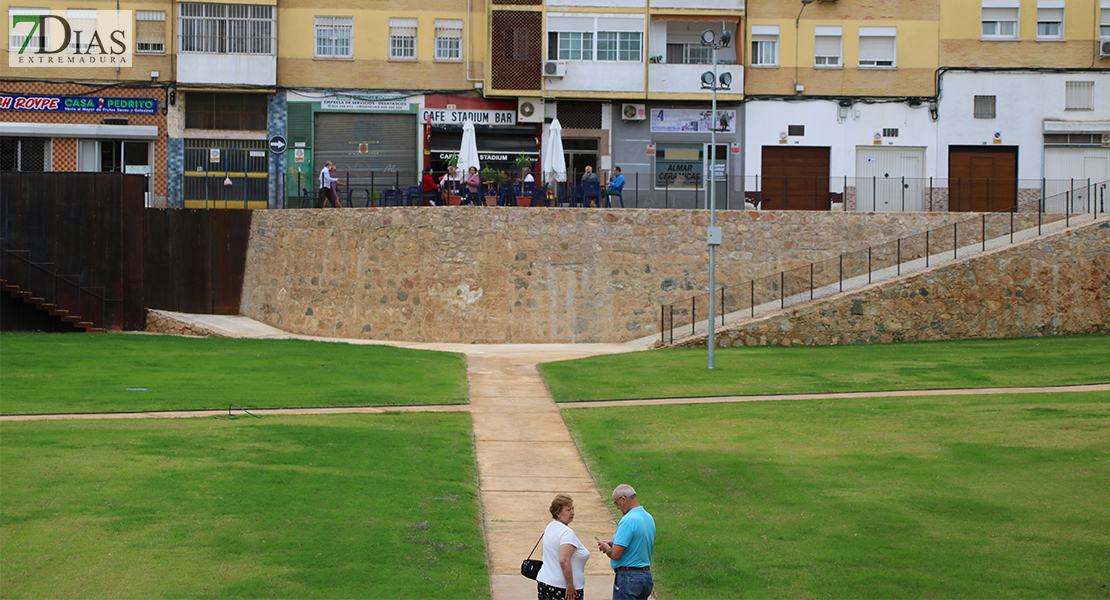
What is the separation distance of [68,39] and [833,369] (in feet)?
92.6

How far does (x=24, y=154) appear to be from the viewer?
36750 mm

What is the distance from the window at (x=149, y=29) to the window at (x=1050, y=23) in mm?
30309

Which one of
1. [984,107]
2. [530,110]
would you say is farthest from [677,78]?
[984,107]

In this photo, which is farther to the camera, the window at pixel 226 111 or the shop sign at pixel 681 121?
the shop sign at pixel 681 121

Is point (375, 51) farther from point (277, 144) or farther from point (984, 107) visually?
point (984, 107)

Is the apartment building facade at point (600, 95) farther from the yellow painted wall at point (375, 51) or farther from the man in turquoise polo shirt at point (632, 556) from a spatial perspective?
the man in turquoise polo shirt at point (632, 556)

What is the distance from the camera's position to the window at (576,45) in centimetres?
3759

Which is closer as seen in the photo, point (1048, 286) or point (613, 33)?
point (1048, 286)

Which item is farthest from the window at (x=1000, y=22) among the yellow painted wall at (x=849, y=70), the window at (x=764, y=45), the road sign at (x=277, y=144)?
the road sign at (x=277, y=144)

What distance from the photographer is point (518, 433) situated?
16.1 meters

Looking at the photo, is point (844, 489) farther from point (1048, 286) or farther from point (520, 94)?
point (520, 94)

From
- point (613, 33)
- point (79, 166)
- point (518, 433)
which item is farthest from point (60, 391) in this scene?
point (613, 33)

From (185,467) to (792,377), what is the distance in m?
12.4

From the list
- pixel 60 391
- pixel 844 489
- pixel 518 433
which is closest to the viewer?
pixel 844 489
